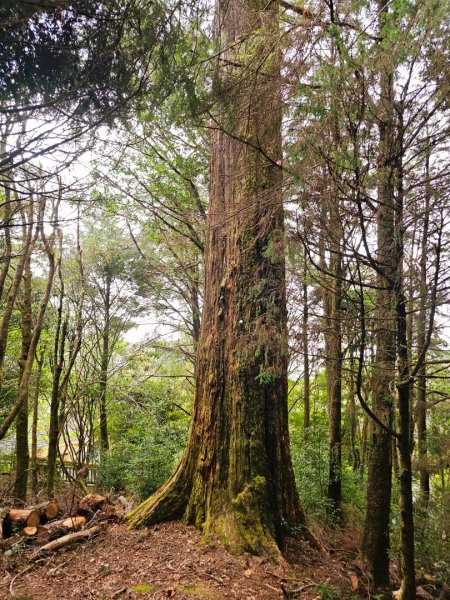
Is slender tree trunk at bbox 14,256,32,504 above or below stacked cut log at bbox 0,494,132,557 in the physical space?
above

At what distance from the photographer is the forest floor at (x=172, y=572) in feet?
9.91

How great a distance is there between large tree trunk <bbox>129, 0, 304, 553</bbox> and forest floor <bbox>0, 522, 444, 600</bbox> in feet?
0.71

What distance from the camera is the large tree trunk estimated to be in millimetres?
3486

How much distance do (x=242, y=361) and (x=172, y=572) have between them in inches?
85.8

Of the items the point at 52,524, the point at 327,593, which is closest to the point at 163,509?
the point at 52,524

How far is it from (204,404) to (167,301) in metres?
6.12

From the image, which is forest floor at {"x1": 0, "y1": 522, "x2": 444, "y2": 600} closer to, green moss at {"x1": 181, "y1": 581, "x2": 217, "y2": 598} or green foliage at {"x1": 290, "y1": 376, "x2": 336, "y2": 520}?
green moss at {"x1": 181, "y1": 581, "x2": 217, "y2": 598}

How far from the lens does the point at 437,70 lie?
2305 millimetres

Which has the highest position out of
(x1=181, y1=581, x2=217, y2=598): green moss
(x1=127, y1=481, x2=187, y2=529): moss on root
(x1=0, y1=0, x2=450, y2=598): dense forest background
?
(x1=0, y1=0, x2=450, y2=598): dense forest background

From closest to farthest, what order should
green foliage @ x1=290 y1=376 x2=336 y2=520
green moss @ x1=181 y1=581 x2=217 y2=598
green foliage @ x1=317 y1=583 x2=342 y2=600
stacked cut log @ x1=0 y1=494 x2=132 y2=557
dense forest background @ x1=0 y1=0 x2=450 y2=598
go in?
dense forest background @ x1=0 y1=0 x2=450 y2=598 → green moss @ x1=181 y1=581 x2=217 y2=598 → green foliage @ x1=317 y1=583 x2=342 y2=600 → stacked cut log @ x1=0 y1=494 x2=132 y2=557 → green foliage @ x1=290 y1=376 x2=336 y2=520

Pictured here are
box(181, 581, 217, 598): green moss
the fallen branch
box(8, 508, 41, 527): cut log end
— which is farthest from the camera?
box(8, 508, 41, 527): cut log end

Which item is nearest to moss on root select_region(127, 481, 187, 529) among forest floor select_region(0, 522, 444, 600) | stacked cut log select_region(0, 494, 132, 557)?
forest floor select_region(0, 522, 444, 600)

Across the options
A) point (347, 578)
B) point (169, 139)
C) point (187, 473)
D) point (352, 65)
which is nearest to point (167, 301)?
point (169, 139)

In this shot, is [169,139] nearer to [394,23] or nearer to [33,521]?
[394,23]
